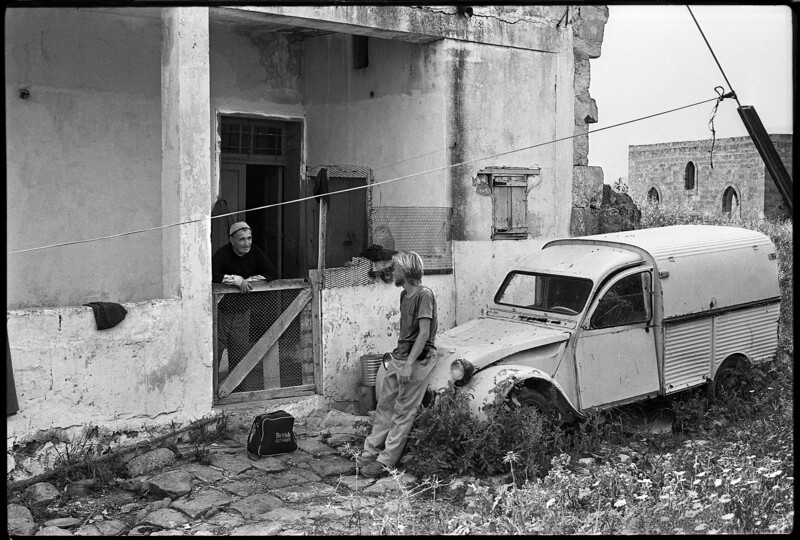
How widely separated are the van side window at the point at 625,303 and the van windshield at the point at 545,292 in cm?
23

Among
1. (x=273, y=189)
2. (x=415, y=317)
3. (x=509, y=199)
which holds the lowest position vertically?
(x=415, y=317)

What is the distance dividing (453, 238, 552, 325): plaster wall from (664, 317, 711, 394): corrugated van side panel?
7.80 ft

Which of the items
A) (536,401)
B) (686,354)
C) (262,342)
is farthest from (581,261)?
(262,342)

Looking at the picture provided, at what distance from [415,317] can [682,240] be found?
12.3ft

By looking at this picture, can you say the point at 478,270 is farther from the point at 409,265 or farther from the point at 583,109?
the point at 409,265

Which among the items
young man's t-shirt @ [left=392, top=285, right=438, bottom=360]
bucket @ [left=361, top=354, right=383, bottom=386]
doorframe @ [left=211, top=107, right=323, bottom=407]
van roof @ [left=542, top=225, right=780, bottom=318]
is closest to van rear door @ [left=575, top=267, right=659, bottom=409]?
van roof @ [left=542, top=225, right=780, bottom=318]

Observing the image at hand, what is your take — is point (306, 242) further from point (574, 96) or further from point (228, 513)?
point (228, 513)

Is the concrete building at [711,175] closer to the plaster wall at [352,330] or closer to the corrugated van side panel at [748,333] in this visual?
the corrugated van side panel at [748,333]

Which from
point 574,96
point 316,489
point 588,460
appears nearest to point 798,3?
point 588,460

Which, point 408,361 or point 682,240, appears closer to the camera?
point 408,361

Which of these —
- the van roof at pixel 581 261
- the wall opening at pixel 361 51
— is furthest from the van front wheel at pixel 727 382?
the wall opening at pixel 361 51

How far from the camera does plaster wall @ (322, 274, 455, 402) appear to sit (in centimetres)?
1001

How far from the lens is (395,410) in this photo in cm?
816

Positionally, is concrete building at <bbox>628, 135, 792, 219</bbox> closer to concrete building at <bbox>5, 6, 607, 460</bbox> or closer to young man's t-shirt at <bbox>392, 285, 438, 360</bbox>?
concrete building at <bbox>5, 6, 607, 460</bbox>
